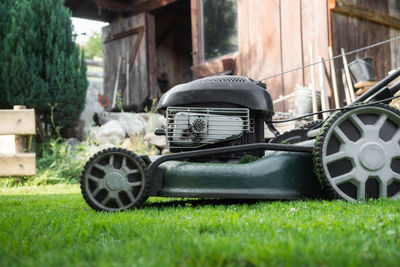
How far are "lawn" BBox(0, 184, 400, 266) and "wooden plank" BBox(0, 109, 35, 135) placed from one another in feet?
9.53

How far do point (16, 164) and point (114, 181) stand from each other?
2.81 metres

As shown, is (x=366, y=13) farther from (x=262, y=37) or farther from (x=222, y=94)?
(x=222, y=94)

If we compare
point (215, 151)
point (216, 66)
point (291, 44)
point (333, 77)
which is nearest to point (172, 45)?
point (216, 66)

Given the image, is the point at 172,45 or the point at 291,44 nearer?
the point at 291,44

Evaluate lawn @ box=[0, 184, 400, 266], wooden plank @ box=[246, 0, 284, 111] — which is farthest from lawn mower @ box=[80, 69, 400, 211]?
wooden plank @ box=[246, 0, 284, 111]

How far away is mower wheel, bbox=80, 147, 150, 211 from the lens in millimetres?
2652

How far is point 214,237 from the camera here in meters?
1.66

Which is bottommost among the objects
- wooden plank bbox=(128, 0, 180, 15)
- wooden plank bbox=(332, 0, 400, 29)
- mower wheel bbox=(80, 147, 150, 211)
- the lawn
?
the lawn

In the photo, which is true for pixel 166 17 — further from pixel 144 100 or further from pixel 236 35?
pixel 236 35

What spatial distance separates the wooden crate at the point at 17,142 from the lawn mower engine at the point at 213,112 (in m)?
2.64

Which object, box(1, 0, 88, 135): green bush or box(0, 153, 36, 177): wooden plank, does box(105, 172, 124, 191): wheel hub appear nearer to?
box(0, 153, 36, 177): wooden plank

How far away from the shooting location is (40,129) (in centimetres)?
731

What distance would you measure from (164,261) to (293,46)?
226 inches

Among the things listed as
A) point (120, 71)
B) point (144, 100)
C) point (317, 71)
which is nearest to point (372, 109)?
point (317, 71)
